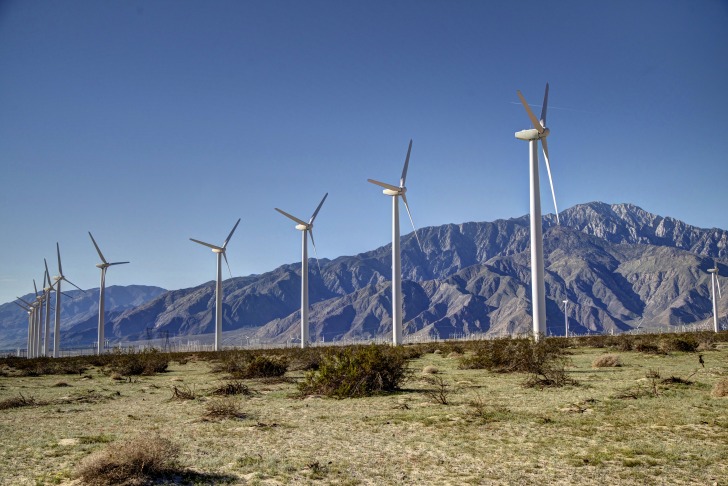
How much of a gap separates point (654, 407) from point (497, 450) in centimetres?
673

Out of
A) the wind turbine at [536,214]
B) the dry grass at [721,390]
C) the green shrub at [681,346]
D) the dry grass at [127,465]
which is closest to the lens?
the dry grass at [127,465]

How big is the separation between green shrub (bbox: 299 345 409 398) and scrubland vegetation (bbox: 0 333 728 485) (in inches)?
2.4

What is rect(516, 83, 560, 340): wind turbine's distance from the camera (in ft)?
171

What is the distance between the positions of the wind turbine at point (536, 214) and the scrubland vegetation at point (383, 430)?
2383 cm

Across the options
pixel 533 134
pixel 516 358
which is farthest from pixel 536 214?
pixel 516 358

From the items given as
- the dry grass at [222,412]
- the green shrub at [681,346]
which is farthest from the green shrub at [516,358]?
the dry grass at [222,412]

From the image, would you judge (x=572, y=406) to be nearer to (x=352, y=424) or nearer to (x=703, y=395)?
(x=703, y=395)

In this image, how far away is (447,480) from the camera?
34.6ft

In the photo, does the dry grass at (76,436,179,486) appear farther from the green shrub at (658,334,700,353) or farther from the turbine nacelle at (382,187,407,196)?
the turbine nacelle at (382,187,407,196)

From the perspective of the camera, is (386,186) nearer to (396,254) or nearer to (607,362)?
(396,254)

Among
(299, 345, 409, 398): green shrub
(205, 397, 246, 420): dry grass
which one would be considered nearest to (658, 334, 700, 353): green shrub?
(299, 345, 409, 398): green shrub

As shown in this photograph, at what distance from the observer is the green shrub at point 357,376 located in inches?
874

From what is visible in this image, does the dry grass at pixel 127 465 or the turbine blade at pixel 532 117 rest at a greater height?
the turbine blade at pixel 532 117

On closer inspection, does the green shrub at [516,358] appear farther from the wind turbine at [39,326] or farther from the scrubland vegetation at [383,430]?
the wind turbine at [39,326]
